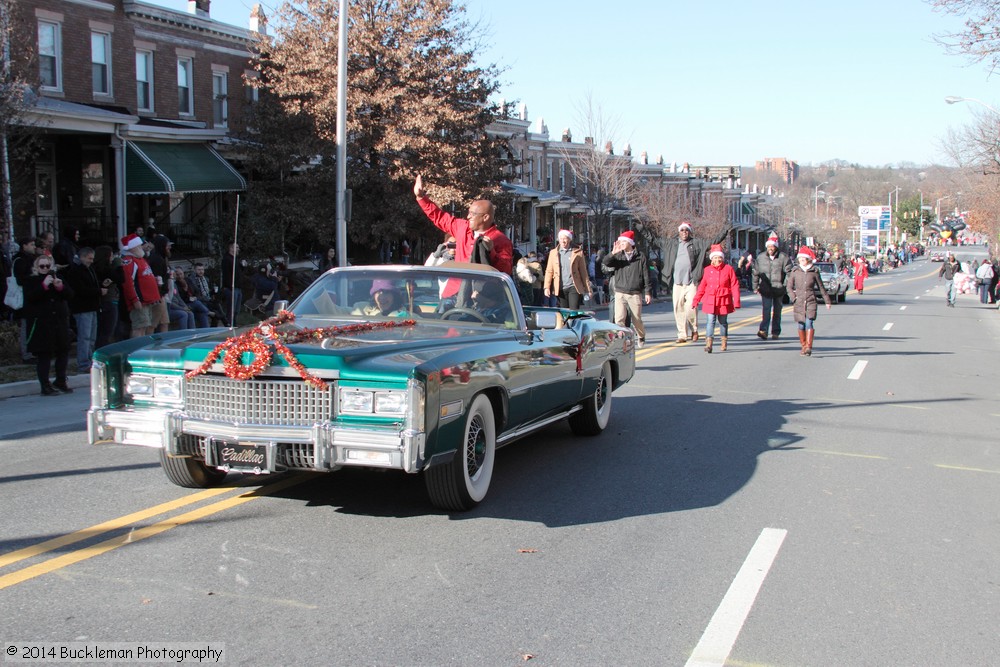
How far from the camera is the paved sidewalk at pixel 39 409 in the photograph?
30.1 ft

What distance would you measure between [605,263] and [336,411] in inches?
383

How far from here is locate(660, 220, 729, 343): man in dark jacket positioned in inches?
661

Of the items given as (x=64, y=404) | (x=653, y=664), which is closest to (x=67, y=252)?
(x=64, y=404)

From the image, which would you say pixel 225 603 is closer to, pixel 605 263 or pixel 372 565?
pixel 372 565

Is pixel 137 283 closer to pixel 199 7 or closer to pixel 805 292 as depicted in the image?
pixel 805 292

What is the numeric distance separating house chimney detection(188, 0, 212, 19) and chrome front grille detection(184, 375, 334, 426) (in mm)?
25370

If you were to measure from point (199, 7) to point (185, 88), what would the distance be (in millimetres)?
Answer: 3076

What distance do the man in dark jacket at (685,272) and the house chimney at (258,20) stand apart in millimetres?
18143

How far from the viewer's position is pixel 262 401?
5.52m

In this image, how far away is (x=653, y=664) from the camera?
4051mm

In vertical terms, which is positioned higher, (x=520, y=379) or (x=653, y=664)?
(x=520, y=379)

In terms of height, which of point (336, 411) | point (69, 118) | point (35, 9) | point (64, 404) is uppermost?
point (35, 9)

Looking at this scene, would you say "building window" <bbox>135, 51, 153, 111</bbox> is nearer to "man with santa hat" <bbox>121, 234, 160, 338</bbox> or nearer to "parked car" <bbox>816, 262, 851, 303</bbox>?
"man with santa hat" <bbox>121, 234, 160, 338</bbox>

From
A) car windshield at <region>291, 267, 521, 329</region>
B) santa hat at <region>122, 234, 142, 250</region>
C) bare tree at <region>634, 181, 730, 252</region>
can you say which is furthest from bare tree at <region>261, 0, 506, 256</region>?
bare tree at <region>634, 181, 730, 252</region>
